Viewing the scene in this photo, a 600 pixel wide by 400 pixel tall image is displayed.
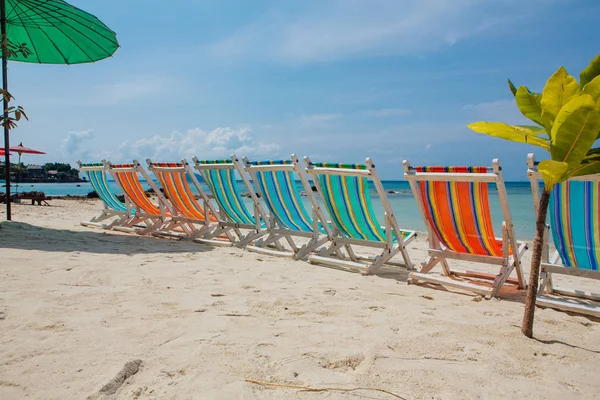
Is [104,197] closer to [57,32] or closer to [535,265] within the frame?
[57,32]

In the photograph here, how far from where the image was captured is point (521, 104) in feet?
7.59

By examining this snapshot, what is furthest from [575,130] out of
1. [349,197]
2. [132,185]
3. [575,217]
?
[132,185]

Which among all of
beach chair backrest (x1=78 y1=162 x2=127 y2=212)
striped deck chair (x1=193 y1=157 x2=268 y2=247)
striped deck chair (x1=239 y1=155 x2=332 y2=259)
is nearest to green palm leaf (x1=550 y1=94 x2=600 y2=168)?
striped deck chair (x1=239 y1=155 x2=332 y2=259)

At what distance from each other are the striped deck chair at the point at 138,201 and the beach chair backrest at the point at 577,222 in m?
4.81

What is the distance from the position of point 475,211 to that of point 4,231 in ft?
17.9

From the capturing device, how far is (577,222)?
10.4 ft

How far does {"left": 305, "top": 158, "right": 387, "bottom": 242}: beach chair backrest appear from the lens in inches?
166

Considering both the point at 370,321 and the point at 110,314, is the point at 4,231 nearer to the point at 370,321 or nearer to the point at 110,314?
the point at 110,314

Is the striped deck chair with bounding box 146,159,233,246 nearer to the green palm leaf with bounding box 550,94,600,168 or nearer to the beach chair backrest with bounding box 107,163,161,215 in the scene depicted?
the beach chair backrest with bounding box 107,163,161,215

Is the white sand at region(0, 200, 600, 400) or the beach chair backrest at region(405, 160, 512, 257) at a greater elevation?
the beach chair backrest at region(405, 160, 512, 257)

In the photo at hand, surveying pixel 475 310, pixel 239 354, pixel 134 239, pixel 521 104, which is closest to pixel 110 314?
pixel 239 354

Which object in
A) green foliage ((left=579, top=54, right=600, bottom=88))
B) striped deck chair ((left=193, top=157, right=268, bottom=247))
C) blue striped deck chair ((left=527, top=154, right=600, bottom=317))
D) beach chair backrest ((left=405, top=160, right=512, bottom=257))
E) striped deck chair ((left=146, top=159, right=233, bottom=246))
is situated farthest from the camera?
striped deck chair ((left=146, top=159, right=233, bottom=246))

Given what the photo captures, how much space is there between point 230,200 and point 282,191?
3.23 ft

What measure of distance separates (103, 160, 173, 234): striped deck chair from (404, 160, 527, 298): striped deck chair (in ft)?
12.8
